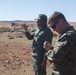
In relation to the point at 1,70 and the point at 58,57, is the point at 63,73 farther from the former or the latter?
the point at 1,70

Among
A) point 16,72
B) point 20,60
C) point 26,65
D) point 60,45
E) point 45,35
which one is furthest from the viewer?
point 20,60

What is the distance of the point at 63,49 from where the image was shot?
152 inches

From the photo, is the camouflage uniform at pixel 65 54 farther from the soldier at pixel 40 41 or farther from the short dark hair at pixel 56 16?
the soldier at pixel 40 41

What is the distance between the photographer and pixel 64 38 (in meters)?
3.88

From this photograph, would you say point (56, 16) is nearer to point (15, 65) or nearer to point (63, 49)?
point (63, 49)

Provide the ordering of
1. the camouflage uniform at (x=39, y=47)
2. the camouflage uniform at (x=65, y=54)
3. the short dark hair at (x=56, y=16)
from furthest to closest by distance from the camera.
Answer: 1. the camouflage uniform at (x=39, y=47)
2. the short dark hair at (x=56, y=16)
3. the camouflage uniform at (x=65, y=54)

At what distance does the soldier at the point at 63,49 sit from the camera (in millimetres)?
3855

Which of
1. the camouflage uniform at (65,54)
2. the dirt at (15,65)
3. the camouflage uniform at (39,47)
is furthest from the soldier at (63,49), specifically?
the dirt at (15,65)

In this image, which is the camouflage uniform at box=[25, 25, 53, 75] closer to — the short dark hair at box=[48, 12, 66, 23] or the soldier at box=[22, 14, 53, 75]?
the soldier at box=[22, 14, 53, 75]

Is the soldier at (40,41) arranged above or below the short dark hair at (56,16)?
below

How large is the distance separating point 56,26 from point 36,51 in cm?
226

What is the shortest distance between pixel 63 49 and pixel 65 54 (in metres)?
0.08

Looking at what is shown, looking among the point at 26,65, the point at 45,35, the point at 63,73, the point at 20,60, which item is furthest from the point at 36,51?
the point at 20,60

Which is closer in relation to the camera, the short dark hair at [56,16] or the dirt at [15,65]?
the short dark hair at [56,16]
